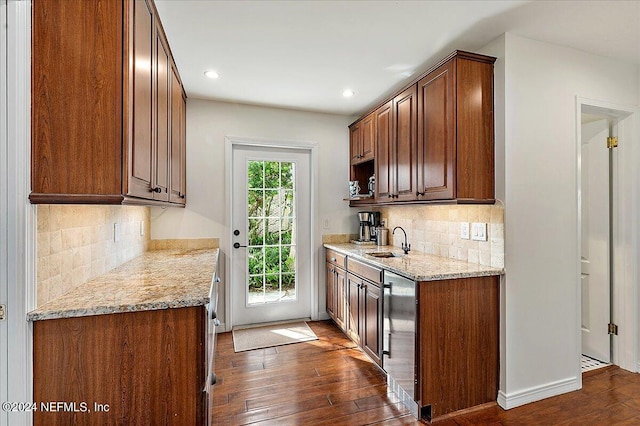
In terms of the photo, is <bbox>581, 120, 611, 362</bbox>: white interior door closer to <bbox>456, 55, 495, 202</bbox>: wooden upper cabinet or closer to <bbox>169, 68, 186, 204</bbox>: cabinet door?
<bbox>456, 55, 495, 202</bbox>: wooden upper cabinet

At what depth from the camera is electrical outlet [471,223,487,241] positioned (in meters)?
2.20

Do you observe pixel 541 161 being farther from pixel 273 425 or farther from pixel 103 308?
pixel 103 308

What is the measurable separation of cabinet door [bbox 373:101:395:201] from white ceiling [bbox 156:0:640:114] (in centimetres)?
33

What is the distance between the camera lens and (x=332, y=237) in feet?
12.3

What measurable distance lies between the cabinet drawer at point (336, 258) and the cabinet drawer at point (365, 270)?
0.52 ft

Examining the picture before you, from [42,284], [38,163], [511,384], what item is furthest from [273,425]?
[38,163]

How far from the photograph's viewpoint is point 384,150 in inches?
116

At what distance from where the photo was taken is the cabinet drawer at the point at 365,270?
2414 mm

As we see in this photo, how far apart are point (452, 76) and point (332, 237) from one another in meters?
2.25

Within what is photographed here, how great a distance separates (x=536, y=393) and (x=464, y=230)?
Answer: 4.04ft

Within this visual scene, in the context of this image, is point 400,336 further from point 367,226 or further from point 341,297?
point 367,226

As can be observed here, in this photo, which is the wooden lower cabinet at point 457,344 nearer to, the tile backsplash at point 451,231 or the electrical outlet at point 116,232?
the tile backsplash at point 451,231

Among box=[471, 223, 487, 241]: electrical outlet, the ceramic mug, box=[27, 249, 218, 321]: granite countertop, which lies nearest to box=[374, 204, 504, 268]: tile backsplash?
box=[471, 223, 487, 241]: electrical outlet

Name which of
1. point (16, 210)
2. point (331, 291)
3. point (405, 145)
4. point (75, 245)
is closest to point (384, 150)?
point (405, 145)
